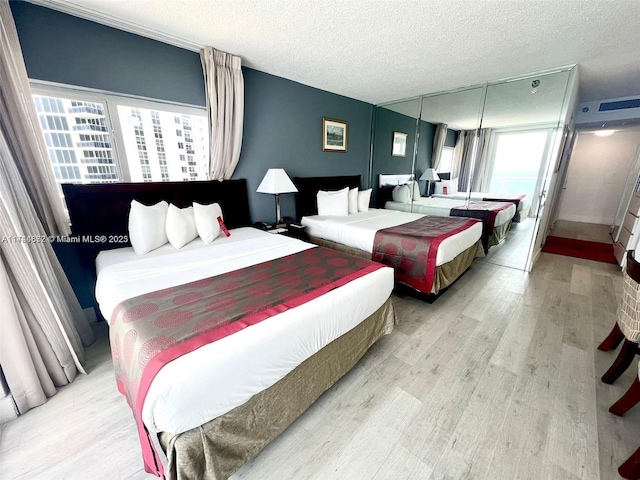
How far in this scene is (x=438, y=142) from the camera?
15.3 feet

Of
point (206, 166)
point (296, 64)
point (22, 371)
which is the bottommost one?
point (22, 371)

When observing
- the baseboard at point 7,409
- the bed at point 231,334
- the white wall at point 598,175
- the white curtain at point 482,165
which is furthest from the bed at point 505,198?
the baseboard at point 7,409

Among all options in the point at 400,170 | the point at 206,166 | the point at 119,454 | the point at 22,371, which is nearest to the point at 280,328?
the point at 119,454

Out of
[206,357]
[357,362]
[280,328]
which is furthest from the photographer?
[357,362]

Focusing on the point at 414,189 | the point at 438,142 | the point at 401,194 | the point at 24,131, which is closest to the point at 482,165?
the point at 438,142

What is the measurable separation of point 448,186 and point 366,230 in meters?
2.50

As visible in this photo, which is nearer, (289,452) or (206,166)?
(289,452)

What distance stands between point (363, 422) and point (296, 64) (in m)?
3.56

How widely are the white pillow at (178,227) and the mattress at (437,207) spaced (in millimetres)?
3807

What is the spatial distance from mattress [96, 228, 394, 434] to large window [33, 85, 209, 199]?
2.64ft

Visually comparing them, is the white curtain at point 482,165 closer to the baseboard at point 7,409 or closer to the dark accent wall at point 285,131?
the dark accent wall at point 285,131

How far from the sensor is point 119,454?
1.27 metres

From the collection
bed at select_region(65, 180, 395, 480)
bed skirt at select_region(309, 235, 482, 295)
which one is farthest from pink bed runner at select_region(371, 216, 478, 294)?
bed at select_region(65, 180, 395, 480)

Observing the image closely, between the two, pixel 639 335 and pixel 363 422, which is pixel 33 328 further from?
pixel 639 335
